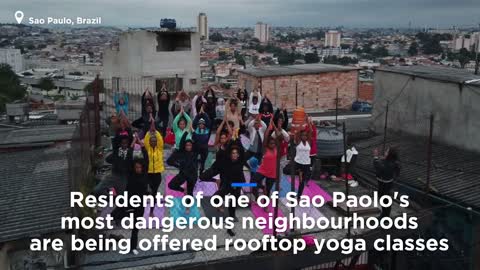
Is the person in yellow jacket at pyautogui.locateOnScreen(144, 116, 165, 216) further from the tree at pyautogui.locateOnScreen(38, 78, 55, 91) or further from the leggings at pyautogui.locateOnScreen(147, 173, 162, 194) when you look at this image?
→ the tree at pyautogui.locateOnScreen(38, 78, 55, 91)

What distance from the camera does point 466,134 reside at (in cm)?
1199

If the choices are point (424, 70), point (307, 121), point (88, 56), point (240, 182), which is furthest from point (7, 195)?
point (88, 56)

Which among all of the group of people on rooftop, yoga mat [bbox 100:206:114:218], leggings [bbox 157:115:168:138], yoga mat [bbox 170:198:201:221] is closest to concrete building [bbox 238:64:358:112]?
leggings [bbox 157:115:168:138]

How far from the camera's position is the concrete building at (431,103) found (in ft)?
39.2

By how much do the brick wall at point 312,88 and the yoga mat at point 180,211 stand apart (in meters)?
12.6

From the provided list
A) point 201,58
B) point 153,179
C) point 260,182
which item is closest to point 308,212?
point 260,182

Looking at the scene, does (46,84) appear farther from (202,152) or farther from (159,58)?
(202,152)

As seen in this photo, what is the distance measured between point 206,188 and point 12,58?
106234 millimetres

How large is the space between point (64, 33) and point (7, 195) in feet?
679

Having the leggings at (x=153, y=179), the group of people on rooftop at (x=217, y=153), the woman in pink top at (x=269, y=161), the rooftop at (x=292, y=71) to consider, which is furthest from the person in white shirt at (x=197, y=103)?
the rooftop at (x=292, y=71)

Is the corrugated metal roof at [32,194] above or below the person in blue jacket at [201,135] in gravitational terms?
below

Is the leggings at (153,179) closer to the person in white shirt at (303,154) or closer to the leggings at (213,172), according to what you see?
the leggings at (213,172)

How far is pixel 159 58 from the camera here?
20656 millimetres

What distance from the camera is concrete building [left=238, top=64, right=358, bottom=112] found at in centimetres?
2180
